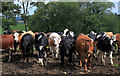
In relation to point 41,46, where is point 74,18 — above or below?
above

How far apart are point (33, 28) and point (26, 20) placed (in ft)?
7.37

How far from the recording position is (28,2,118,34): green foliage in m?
25.0

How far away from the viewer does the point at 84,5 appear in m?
27.0

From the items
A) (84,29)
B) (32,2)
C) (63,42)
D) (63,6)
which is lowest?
(63,42)

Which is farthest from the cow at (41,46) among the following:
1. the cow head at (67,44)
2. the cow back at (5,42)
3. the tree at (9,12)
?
the tree at (9,12)

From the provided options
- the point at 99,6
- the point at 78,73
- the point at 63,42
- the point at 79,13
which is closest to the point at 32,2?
the point at 79,13

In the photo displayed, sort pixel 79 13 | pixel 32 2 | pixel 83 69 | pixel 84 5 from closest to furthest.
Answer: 1. pixel 83 69
2. pixel 79 13
3. pixel 84 5
4. pixel 32 2

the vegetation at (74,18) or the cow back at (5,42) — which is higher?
the vegetation at (74,18)

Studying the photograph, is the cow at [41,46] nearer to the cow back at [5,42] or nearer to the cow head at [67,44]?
the cow head at [67,44]

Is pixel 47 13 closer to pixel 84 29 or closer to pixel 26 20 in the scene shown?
pixel 26 20

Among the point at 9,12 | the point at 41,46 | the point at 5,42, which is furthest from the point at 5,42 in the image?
the point at 9,12

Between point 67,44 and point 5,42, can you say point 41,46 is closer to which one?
point 67,44

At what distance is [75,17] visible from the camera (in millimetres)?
25141

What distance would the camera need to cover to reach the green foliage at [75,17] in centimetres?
2495
